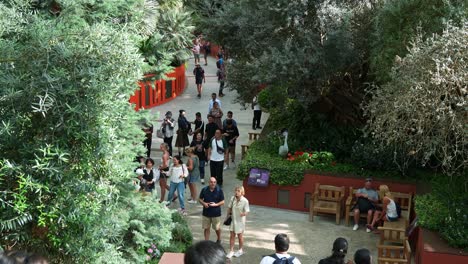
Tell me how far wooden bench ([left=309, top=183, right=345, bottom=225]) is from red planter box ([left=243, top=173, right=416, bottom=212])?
1.19 ft

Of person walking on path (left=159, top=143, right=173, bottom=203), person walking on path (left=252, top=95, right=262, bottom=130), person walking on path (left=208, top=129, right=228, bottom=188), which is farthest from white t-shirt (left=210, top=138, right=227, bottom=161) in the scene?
person walking on path (left=252, top=95, right=262, bottom=130)

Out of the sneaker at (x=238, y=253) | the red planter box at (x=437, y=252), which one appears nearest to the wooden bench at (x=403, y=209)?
the red planter box at (x=437, y=252)

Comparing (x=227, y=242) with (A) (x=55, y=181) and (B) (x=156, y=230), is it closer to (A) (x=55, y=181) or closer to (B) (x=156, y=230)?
(B) (x=156, y=230)

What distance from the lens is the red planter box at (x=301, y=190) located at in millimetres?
15125

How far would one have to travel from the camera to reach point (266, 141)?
57.0ft

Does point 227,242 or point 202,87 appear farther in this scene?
point 202,87

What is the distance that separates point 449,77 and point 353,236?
4.53 m

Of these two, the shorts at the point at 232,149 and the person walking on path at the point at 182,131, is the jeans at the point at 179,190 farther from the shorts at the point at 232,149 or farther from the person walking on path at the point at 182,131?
the person walking on path at the point at 182,131

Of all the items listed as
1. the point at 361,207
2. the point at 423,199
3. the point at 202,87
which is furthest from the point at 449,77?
the point at 202,87

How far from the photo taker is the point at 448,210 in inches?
488

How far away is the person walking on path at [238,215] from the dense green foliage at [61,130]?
3.53m

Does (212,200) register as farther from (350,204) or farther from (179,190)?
(350,204)

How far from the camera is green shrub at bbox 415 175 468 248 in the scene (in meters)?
11.8

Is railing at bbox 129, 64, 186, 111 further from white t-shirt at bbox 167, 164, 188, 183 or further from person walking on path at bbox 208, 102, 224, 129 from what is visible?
white t-shirt at bbox 167, 164, 188, 183
